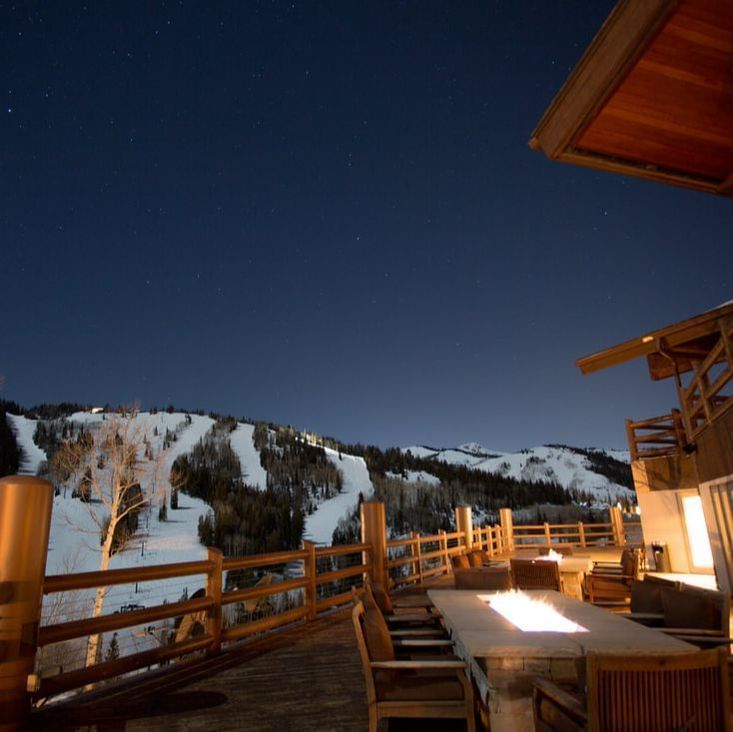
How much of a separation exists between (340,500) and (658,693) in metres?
48.3

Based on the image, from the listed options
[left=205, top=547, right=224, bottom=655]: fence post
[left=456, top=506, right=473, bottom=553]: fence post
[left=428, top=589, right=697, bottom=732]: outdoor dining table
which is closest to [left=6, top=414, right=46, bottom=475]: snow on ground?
[left=456, top=506, right=473, bottom=553]: fence post

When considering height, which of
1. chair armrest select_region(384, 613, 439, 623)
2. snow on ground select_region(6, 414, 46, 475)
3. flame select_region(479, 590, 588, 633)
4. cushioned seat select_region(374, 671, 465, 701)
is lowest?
cushioned seat select_region(374, 671, 465, 701)

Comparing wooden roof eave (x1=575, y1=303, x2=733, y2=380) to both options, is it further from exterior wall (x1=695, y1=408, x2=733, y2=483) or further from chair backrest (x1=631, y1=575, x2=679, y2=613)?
chair backrest (x1=631, y1=575, x2=679, y2=613)

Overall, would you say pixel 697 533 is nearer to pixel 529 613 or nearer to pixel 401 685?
pixel 529 613

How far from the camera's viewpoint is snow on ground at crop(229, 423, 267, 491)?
4797 cm

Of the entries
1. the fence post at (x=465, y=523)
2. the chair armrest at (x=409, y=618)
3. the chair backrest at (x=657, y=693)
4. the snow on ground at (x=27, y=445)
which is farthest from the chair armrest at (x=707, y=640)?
the snow on ground at (x=27, y=445)

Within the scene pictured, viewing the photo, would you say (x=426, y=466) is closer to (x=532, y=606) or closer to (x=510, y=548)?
(x=510, y=548)

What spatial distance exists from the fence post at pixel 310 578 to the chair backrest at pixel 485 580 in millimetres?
1955

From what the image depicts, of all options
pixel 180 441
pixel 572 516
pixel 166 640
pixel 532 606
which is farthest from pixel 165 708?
pixel 180 441

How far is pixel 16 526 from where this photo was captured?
330cm

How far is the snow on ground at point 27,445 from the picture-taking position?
125 ft

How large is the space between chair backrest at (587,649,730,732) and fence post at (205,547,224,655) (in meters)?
3.85

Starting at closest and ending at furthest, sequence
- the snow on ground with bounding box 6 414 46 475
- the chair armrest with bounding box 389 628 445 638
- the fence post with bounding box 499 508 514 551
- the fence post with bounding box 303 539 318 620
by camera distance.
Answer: the chair armrest with bounding box 389 628 445 638 < the fence post with bounding box 303 539 318 620 < the fence post with bounding box 499 508 514 551 < the snow on ground with bounding box 6 414 46 475

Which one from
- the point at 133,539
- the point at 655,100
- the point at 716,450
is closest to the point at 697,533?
the point at 716,450
